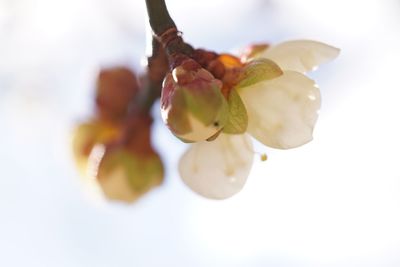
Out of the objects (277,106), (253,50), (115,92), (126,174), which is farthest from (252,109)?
(115,92)

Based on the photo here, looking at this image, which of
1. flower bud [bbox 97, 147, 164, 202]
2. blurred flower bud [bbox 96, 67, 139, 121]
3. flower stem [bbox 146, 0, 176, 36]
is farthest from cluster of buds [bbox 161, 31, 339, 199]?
blurred flower bud [bbox 96, 67, 139, 121]

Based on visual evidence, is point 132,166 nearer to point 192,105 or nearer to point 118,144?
point 118,144

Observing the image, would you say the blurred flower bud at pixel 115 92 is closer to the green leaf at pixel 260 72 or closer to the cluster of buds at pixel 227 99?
the cluster of buds at pixel 227 99

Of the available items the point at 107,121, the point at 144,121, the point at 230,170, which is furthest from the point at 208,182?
the point at 107,121

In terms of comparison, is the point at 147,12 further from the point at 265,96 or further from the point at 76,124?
the point at 76,124

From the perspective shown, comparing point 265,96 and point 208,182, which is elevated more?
point 265,96

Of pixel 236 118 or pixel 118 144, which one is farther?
pixel 118 144

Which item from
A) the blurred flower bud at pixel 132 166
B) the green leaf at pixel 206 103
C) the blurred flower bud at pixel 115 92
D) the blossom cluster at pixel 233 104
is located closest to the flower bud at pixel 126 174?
the blurred flower bud at pixel 132 166
